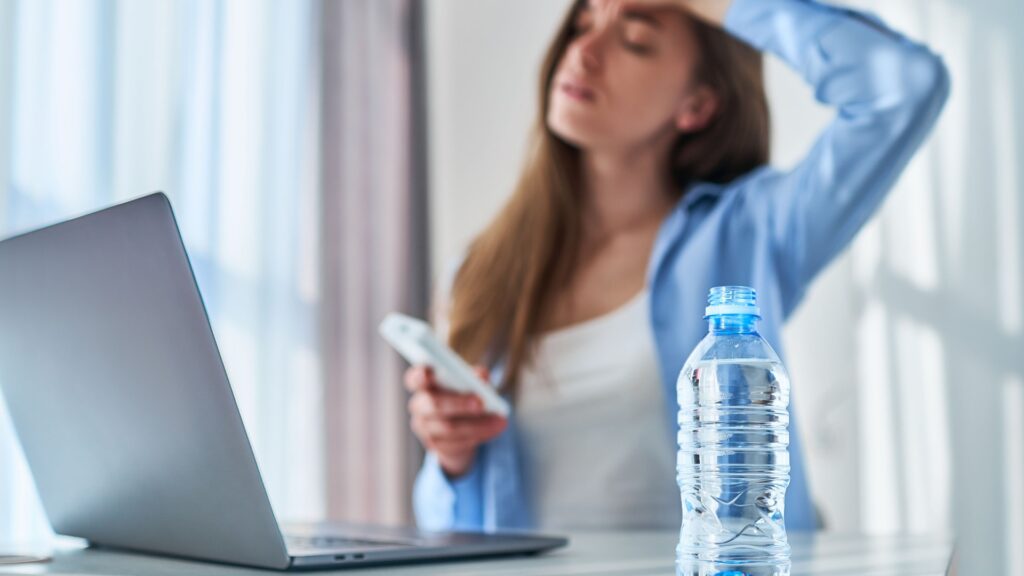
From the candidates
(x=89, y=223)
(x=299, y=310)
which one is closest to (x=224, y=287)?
(x=299, y=310)

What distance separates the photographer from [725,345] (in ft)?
2.93

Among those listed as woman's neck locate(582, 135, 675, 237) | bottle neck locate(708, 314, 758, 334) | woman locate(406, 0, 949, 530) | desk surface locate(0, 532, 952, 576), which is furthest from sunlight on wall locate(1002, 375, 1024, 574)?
bottle neck locate(708, 314, 758, 334)

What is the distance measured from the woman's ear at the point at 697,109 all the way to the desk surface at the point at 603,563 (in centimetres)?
102

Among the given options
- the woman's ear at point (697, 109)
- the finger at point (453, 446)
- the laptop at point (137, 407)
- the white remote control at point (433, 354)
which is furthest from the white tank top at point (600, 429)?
the laptop at point (137, 407)

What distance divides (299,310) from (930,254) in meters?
1.33

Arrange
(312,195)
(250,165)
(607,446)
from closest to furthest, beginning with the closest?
(607,446)
(250,165)
(312,195)

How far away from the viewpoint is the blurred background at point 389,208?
1.70 m

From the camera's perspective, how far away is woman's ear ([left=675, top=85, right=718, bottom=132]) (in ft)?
6.57

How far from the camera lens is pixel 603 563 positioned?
37.5 inches

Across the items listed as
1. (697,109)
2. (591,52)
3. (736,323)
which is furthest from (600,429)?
(736,323)

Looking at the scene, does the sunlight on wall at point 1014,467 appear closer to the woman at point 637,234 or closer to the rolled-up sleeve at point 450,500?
the woman at point 637,234

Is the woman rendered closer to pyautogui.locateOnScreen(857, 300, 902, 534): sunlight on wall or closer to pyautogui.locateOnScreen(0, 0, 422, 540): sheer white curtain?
pyautogui.locateOnScreen(857, 300, 902, 534): sunlight on wall

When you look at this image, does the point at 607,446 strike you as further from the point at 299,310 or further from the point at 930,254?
the point at 299,310

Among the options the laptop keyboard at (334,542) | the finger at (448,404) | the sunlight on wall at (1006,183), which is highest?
the sunlight on wall at (1006,183)
